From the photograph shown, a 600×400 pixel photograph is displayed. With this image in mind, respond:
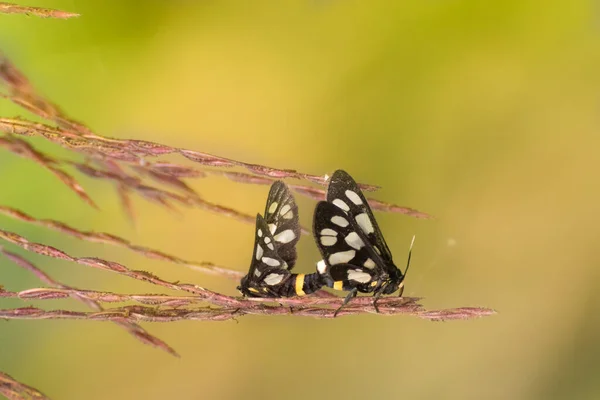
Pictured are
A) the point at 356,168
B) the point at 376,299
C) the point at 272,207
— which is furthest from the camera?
the point at 356,168

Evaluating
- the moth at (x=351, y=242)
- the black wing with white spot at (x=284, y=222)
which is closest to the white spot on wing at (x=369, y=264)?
the moth at (x=351, y=242)

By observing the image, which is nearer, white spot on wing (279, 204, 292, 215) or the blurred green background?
white spot on wing (279, 204, 292, 215)

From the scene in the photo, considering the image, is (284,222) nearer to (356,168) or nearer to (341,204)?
(341,204)

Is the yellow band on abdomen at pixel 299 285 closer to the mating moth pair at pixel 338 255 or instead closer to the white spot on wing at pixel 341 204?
the mating moth pair at pixel 338 255

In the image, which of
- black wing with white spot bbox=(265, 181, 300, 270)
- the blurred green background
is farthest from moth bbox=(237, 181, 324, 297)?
the blurred green background

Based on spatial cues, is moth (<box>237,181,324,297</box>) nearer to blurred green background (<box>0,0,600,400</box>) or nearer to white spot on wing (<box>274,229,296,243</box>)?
white spot on wing (<box>274,229,296,243</box>)

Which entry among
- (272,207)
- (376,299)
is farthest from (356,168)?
(376,299)

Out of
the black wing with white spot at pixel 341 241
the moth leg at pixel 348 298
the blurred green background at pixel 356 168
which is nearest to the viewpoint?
the moth leg at pixel 348 298
